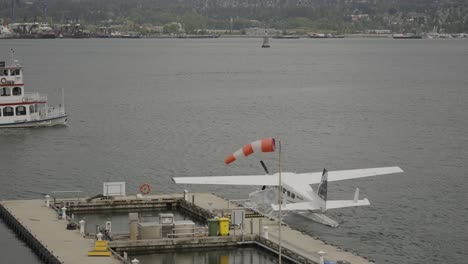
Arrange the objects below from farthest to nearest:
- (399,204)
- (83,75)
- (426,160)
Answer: (83,75) → (426,160) → (399,204)

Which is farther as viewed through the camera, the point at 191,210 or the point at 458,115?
the point at 458,115

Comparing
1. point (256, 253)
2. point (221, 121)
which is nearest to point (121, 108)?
point (221, 121)

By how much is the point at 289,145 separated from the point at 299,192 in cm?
2876

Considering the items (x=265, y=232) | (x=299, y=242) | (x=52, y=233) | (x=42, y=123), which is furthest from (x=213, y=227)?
(x=42, y=123)

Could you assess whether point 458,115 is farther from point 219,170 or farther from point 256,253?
point 256,253

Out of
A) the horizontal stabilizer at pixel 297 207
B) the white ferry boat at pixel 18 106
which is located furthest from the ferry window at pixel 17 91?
the horizontal stabilizer at pixel 297 207

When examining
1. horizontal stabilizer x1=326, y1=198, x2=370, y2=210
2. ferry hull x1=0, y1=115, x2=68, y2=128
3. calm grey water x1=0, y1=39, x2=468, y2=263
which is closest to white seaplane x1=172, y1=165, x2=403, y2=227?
horizontal stabilizer x1=326, y1=198, x2=370, y2=210

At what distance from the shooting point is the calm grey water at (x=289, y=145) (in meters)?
48.9

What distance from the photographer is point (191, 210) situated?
1902 inches

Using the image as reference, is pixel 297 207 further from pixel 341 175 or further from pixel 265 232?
pixel 341 175

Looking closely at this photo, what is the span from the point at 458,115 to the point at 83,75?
77.9 m

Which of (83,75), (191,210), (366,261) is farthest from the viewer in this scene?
(83,75)

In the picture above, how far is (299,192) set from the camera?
157 feet

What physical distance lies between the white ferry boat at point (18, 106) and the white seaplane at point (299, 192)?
32461mm
